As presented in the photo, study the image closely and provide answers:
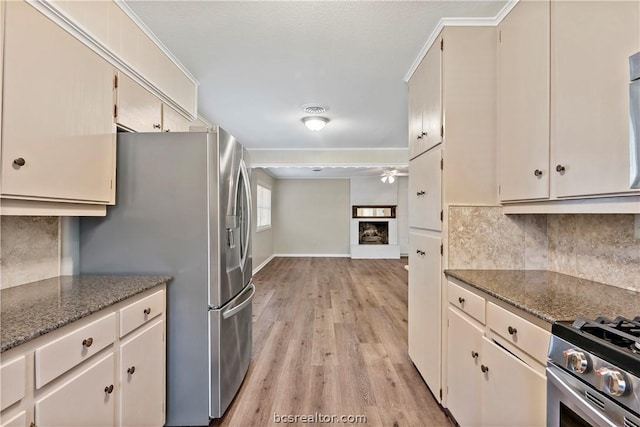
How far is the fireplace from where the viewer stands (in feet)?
28.5

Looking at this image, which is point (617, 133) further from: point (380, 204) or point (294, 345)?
point (380, 204)

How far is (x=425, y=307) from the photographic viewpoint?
2.18 meters

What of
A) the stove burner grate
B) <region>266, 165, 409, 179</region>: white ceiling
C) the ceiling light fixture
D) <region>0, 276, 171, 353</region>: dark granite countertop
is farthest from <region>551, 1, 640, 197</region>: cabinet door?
<region>266, 165, 409, 179</region>: white ceiling

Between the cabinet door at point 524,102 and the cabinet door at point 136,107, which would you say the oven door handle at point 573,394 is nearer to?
the cabinet door at point 524,102

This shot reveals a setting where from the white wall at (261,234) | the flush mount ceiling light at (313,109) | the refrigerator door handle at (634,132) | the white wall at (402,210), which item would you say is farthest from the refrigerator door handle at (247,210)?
the white wall at (402,210)

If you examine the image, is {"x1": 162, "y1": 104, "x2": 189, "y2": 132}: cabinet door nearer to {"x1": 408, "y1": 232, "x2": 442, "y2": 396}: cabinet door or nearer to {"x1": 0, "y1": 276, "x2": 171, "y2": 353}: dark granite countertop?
{"x1": 0, "y1": 276, "x2": 171, "y2": 353}: dark granite countertop

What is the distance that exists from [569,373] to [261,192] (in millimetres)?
6976

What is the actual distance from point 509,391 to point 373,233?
296 inches

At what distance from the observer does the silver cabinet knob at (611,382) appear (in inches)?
29.5

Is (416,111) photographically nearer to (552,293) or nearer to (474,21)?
(474,21)

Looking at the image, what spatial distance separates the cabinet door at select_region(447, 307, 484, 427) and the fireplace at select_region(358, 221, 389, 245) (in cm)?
689

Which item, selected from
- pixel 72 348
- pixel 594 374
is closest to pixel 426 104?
pixel 594 374

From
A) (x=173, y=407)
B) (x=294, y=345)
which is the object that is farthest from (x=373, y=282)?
(x=173, y=407)

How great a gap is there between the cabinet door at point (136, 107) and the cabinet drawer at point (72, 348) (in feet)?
3.67
